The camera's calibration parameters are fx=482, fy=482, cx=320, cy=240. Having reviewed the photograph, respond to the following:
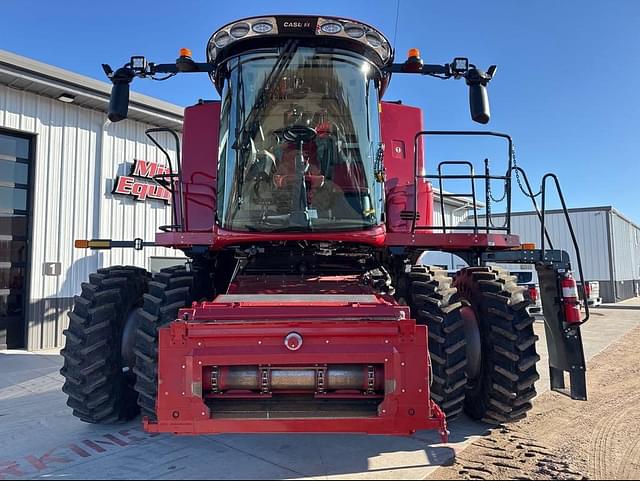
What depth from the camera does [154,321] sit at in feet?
12.6

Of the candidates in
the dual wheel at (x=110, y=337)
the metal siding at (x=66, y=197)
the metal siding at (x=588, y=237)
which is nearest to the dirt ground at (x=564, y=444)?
the dual wheel at (x=110, y=337)

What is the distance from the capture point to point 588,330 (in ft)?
41.1

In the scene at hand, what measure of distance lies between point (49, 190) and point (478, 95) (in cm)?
870

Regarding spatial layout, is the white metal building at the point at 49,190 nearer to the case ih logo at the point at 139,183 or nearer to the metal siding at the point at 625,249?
the case ih logo at the point at 139,183

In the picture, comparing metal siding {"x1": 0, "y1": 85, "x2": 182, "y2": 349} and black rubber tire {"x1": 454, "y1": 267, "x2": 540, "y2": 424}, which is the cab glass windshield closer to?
black rubber tire {"x1": 454, "y1": 267, "x2": 540, "y2": 424}

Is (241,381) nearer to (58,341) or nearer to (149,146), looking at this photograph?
(58,341)

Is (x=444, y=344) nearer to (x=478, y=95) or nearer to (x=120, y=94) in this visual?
(x=478, y=95)

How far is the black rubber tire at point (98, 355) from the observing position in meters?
4.25

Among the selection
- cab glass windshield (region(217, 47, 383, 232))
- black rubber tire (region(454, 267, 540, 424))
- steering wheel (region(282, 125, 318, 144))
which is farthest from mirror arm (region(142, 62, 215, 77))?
black rubber tire (region(454, 267, 540, 424))

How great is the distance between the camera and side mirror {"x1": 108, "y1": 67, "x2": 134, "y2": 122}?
4.25 metres

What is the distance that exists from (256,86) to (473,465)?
11.4ft

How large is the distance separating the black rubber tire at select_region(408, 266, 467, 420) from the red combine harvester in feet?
0.04

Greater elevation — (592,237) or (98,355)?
(592,237)

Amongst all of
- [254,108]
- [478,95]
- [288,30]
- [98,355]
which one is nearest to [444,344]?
[478,95]
